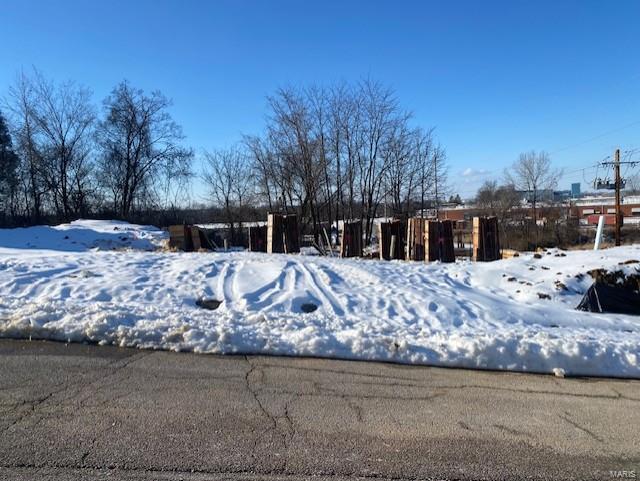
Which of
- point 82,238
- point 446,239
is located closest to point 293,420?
point 446,239

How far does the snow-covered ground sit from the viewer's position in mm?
6391

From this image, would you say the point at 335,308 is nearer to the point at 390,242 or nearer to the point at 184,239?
the point at 390,242

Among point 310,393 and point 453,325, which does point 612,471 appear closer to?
Answer: point 310,393

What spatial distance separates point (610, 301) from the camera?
366 inches

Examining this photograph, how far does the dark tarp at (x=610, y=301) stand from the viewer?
9.20 metres

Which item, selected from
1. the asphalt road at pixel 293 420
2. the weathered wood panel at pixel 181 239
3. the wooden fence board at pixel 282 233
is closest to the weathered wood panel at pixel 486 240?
the wooden fence board at pixel 282 233

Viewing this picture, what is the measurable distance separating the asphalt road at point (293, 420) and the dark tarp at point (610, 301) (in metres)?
3.96

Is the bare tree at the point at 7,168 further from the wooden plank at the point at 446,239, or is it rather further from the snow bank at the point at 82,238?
the wooden plank at the point at 446,239

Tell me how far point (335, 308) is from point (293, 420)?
4.64 m

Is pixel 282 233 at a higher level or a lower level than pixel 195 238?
higher

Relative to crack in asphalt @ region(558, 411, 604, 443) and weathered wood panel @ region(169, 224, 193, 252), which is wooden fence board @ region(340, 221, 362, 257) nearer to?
weathered wood panel @ region(169, 224, 193, 252)

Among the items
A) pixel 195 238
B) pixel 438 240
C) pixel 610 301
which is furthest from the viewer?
pixel 195 238

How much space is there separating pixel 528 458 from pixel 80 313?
6423mm

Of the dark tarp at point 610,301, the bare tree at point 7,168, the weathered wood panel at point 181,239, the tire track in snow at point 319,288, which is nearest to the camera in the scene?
the tire track in snow at point 319,288
